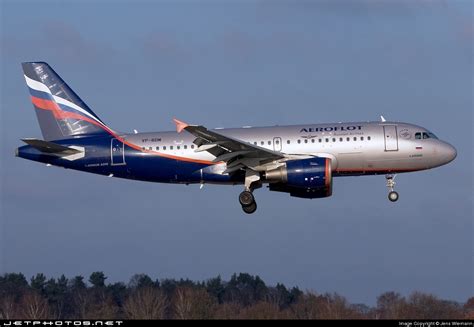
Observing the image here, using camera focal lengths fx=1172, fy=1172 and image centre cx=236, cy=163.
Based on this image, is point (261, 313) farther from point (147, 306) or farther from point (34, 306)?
point (34, 306)

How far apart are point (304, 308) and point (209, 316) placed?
181 inches

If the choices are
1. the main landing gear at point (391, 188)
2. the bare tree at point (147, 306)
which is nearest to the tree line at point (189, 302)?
the bare tree at point (147, 306)

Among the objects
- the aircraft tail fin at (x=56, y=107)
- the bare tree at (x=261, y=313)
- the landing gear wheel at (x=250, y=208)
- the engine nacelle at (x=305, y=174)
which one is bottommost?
the bare tree at (x=261, y=313)

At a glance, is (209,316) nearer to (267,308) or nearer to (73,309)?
(267,308)

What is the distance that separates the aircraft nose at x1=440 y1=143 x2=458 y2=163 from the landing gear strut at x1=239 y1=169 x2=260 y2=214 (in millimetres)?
10348

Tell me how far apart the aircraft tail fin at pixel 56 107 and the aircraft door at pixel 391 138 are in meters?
16.0

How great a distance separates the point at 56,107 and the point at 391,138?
19876 mm

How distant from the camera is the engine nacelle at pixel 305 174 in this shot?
62719 mm

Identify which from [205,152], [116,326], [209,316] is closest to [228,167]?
[205,152]

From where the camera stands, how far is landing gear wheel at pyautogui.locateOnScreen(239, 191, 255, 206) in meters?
65.0

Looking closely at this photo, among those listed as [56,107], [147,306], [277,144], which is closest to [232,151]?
[277,144]

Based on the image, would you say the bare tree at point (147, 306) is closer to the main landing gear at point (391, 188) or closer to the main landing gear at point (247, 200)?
the main landing gear at point (247, 200)

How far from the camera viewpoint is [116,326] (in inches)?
1836

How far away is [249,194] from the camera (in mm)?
65062
